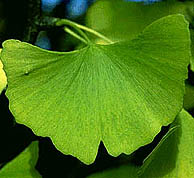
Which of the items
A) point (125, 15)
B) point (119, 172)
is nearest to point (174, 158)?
point (119, 172)

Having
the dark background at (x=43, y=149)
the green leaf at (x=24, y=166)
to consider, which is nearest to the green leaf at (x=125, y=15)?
the dark background at (x=43, y=149)

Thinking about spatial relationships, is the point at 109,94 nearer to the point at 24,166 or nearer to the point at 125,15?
the point at 24,166

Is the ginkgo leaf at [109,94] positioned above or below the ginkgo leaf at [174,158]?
above

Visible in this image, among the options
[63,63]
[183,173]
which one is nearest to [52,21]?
[63,63]

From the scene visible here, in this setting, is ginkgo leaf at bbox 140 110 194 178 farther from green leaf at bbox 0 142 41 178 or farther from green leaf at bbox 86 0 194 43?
green leaf at bbox 86 0 194 43

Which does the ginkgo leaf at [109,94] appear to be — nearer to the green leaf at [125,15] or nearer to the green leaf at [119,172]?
the green leaf at [119,172]

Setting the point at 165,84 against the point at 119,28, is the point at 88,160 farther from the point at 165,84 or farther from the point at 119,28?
the point at 119,28
